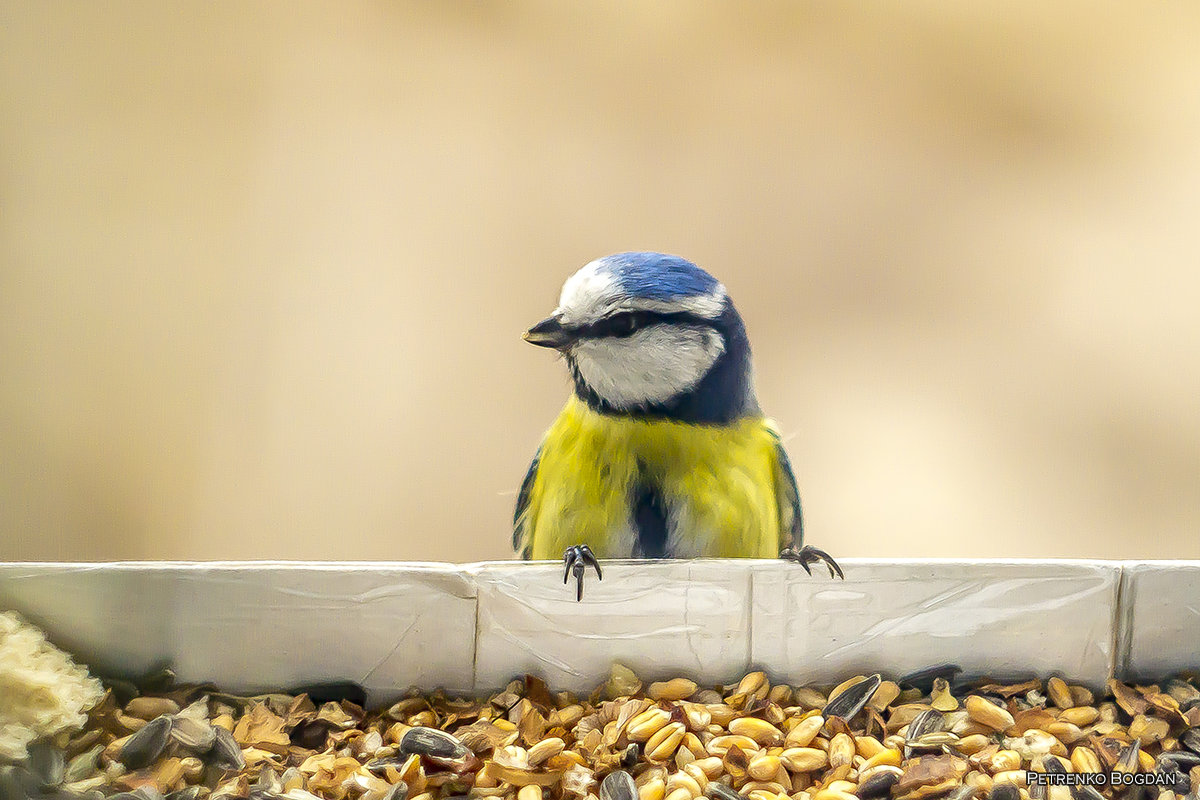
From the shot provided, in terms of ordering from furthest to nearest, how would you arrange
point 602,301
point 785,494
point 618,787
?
point 785,494 < point 602,301 < point 618,787

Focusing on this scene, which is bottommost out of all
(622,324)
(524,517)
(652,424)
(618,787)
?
(618,787)

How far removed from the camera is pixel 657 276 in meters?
0.80

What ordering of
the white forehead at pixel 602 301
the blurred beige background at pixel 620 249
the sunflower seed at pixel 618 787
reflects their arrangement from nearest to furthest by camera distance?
1. the sunflower seed at pixel 618 787
2. the white forehead at pixel 602 301
3. the blurred beige background at pixel 620 249

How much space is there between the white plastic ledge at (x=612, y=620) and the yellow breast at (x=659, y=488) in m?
0.19

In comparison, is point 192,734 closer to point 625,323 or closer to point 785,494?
point 625,323

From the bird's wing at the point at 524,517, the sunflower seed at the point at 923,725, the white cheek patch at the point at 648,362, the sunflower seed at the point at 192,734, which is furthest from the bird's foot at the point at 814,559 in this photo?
the sunflower seed at the point at 192,734

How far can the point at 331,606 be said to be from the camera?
2.08 ft

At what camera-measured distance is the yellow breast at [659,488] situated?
84 cm

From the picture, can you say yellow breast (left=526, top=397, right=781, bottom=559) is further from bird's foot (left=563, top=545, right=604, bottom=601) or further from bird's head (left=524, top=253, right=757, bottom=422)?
bird's foot (left=563, top=545, right=604, bottom=601)

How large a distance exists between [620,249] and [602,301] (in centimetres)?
20

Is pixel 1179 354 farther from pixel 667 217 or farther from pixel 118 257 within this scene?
pixel 118 257

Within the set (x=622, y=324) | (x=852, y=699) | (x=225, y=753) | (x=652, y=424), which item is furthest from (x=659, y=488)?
(x=225, y=753)

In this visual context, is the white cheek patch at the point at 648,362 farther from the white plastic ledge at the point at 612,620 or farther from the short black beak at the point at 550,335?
the white plastic ledge at the point at 612,620

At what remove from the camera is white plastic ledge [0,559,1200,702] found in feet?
2.05
